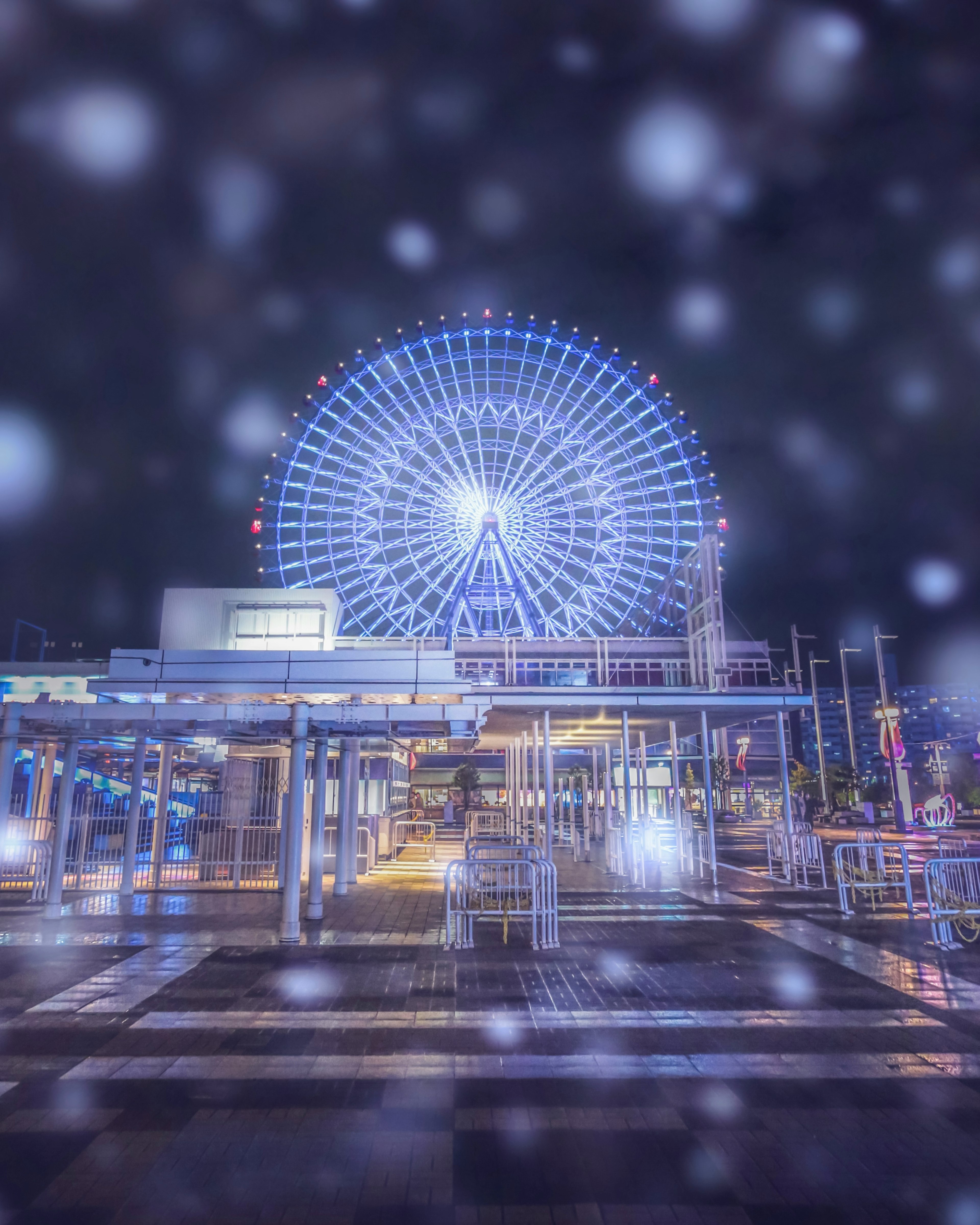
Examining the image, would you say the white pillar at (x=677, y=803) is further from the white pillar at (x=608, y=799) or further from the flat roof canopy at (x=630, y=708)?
the white pillar at (x=608, y=799)

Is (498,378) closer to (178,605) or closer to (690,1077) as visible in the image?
(178,605)

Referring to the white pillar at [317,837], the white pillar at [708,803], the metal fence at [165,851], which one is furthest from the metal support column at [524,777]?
the white pillar at [317,837]

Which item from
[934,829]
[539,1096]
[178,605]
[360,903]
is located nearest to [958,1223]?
[539,1096]

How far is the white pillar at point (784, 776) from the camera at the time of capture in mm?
16594

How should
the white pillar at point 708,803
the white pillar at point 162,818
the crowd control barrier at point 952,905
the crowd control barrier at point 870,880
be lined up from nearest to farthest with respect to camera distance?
the crowd control barrier at point 952,905, the crowd control barrier at point 870,880, the white pillar at point 162,818, the white pillar at point 708,803

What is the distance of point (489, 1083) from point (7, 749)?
9.86 metres

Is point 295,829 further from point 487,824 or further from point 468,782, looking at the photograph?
point 468,782

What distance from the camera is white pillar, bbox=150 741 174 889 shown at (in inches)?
615

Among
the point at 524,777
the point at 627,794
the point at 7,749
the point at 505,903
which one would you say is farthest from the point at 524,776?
the point at 7,749

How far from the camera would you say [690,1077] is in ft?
17.8

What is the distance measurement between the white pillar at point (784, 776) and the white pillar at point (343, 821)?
9345 mm

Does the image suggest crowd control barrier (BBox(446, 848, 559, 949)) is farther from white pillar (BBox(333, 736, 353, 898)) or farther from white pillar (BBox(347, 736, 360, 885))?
white pillar (BBox(347, 736, 360, 885))

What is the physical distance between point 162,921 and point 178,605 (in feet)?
32.7

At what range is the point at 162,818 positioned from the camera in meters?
16.1
